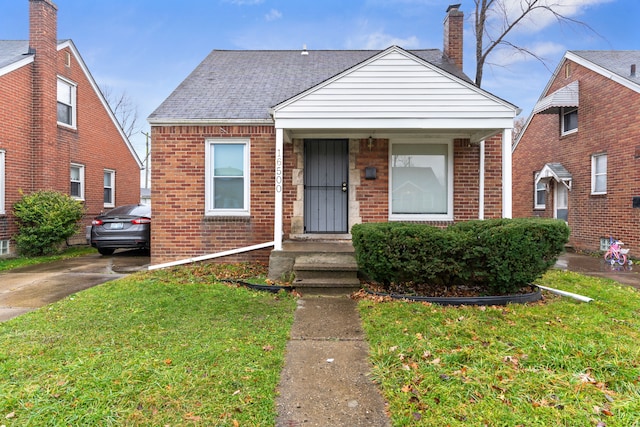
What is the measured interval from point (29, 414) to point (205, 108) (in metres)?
6.25

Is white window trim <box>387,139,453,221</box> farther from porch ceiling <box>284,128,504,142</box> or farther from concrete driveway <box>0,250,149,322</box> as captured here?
concrete driveway <box>0,250,149,322</box>

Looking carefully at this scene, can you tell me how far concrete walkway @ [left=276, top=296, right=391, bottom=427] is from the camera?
2500 millimetres

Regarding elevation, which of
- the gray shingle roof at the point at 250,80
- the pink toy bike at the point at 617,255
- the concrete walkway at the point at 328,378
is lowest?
the concrete walkway at the point at 328,378

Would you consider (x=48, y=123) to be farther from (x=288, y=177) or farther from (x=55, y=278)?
(x=288, y=177)

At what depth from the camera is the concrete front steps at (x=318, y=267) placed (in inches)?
217

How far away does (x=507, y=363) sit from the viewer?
123 inches

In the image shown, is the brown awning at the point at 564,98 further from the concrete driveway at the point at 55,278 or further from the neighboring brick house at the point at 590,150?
the concrete driveway at the point at 55,278

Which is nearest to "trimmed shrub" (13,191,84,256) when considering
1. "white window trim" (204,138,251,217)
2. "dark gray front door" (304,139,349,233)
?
"white window trim" (204,138,251,217)

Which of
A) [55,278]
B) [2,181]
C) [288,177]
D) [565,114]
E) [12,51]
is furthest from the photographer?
[565,114]

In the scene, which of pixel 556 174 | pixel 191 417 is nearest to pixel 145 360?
pixel 191 417

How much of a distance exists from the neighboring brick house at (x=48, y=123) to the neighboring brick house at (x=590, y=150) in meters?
15.8

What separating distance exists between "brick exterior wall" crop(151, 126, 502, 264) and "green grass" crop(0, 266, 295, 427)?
214 cm

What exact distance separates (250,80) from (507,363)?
816cm

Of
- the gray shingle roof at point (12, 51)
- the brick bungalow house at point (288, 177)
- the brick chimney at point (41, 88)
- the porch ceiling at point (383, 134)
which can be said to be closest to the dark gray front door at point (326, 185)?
the brick bungalow house at point (288, 177)
